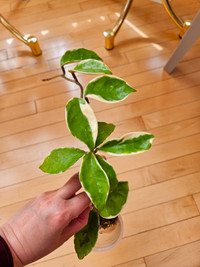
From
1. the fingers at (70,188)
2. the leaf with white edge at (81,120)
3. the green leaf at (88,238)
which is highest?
the leaf with white edge at (81,120)

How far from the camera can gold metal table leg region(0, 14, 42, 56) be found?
1562 mm

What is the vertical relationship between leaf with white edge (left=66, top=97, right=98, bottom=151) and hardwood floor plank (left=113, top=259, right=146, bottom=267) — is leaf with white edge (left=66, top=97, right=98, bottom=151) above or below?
above

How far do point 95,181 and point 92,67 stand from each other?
244 mm

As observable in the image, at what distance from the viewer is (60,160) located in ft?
1.74

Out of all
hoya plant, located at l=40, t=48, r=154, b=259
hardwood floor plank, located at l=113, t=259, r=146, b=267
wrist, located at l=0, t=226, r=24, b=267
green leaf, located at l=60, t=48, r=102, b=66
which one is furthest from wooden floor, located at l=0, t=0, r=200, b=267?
green leaf, located at l=60, t=48, r=102, b=66

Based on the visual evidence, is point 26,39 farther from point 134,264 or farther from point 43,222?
point 134,264

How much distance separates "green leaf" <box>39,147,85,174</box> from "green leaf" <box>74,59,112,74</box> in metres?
0.19

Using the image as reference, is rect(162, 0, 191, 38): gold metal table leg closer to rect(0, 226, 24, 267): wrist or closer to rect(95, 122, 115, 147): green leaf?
rect(95, 122, 115, 147): green leaf

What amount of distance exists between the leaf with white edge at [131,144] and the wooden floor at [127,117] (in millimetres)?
765

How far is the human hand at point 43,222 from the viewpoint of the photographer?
64 cm

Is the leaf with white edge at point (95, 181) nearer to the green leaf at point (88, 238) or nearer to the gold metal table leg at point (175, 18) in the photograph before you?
the green leaf at point (88, 238)

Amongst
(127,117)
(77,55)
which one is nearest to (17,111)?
(127,117)

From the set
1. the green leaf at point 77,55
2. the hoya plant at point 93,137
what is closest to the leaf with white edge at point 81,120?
the hoya plant at point 93,137

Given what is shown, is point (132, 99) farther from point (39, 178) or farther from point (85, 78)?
point (39, 178)
